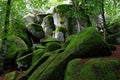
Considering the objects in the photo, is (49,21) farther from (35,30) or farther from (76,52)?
(76,52)

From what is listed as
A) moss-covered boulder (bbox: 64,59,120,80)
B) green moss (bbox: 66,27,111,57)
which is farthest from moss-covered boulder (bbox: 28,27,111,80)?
moss-covered boulder (bbox: 64,59,120,80)

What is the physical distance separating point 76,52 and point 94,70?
273 cm

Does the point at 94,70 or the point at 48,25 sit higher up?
the point at 48,25

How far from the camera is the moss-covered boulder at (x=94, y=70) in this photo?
10525 mm

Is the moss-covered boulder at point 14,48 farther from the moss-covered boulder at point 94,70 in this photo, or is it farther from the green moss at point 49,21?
the moss-covered boulder at point 94,70

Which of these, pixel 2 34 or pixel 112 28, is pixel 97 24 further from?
pixel 2 34

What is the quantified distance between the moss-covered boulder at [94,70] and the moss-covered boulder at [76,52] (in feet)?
3.14

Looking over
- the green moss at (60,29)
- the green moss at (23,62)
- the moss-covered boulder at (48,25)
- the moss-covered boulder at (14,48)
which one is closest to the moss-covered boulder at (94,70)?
the green moss at (23,62)

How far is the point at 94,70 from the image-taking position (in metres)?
10.9

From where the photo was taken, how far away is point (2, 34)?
1977 centimetres

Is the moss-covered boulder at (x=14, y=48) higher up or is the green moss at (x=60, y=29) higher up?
the green moss at (x=60, y=29)

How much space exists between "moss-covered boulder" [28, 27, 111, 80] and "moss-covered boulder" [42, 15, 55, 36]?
18.3m

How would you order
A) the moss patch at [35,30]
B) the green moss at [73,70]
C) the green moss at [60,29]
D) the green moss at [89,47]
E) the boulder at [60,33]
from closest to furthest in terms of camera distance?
the green moss at [73,70] < the green moss at [89,47] < the moss patch at [35,30] < the boulder at [60,33] < the green moss at [60,29]

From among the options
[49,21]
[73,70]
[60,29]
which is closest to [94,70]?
[73,70]
